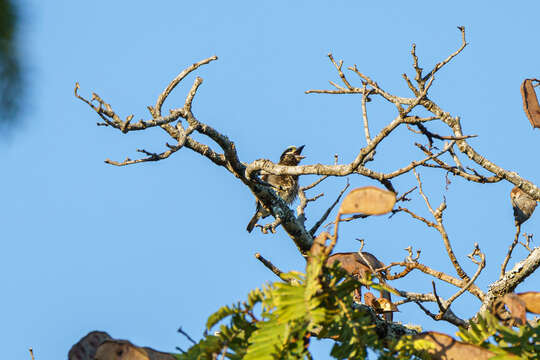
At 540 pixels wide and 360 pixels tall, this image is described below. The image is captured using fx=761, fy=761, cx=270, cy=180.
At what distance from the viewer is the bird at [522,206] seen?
5.51 metres

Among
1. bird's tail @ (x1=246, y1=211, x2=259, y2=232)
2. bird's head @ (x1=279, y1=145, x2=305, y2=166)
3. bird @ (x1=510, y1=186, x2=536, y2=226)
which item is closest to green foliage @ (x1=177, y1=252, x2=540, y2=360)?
bird @ (x1=510, y1=186, x2=536, y2=226)

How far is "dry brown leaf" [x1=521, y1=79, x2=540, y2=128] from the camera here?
4586 mm

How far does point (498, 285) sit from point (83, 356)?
3339 mm

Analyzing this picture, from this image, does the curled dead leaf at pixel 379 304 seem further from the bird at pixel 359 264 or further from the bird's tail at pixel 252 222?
the bird's tail at pixel 252 222

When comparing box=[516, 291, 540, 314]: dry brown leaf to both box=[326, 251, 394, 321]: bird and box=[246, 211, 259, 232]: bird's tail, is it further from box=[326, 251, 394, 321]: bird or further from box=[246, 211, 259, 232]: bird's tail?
box=[246, 211, 259, 232]: bird's tail

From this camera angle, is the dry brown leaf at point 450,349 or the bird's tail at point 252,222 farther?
the bird's tail at point 252,222

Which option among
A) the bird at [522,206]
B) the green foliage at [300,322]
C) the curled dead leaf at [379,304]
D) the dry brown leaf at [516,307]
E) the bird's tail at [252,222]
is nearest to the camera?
the green foliage at [300,322]

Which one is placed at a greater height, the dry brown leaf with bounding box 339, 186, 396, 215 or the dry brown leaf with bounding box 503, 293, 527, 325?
the dry brown leaf with bounding box 339, 186, 396, 215

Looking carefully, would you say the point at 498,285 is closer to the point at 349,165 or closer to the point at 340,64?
the point at 349,165

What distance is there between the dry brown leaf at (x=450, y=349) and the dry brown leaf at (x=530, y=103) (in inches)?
85.5

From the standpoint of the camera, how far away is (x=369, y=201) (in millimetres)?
2670

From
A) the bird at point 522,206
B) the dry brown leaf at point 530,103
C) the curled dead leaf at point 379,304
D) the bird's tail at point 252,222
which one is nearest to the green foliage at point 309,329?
the curled dead leaf at point 379,304

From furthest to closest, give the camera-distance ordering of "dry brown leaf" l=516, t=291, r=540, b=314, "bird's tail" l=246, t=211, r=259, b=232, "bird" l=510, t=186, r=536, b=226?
1. "bird's tail" l=246, t=211, r=259, b=232
2. "bird" l=510, t=186, r=536, b=226
3. "dry brown leaf" l=516, t=291, r=540, b=314

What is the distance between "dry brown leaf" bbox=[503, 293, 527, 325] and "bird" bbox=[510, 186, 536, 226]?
2639mm
